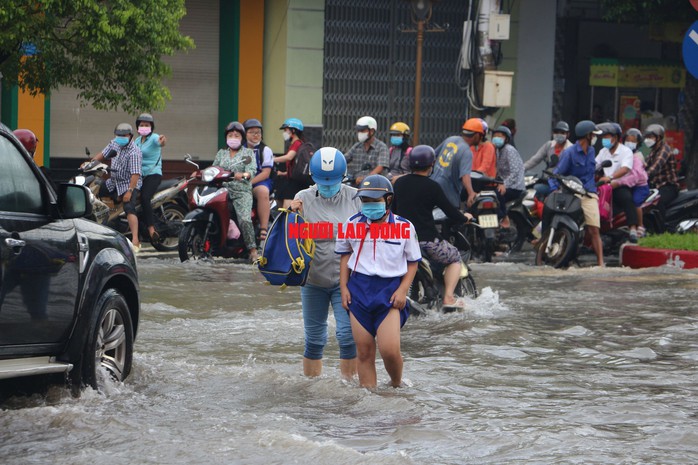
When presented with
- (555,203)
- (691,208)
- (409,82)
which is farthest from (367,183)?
(409,82)

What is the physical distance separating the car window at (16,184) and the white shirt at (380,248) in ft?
6.26

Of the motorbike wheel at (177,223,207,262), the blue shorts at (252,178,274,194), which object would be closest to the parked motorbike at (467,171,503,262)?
the blue shorts at (252,178,274,194)

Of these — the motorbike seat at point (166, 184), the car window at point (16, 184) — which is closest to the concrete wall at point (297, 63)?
the motorbike seat at point (166, 184)

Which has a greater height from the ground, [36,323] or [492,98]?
[492,98]

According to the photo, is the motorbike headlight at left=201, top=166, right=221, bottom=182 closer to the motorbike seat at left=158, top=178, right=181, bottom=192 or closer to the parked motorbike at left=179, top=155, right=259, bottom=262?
the parked motorbike at left=179, top=155, right=259, bottom=262

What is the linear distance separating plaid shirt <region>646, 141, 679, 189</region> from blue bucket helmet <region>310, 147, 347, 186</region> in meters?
10.9

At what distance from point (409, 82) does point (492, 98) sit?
2.69 metres

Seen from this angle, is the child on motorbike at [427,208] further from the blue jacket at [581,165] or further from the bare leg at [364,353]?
the blue jacket at [581,165]

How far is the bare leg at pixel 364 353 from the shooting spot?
25.2 ft

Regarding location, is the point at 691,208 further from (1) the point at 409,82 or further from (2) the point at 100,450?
(2) the point at 100,450

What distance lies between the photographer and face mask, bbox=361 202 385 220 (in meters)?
Result: 7.65

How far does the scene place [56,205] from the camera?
6637 millimetres

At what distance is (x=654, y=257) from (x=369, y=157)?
12.8 feet

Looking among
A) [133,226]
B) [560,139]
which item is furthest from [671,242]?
[133,226]
